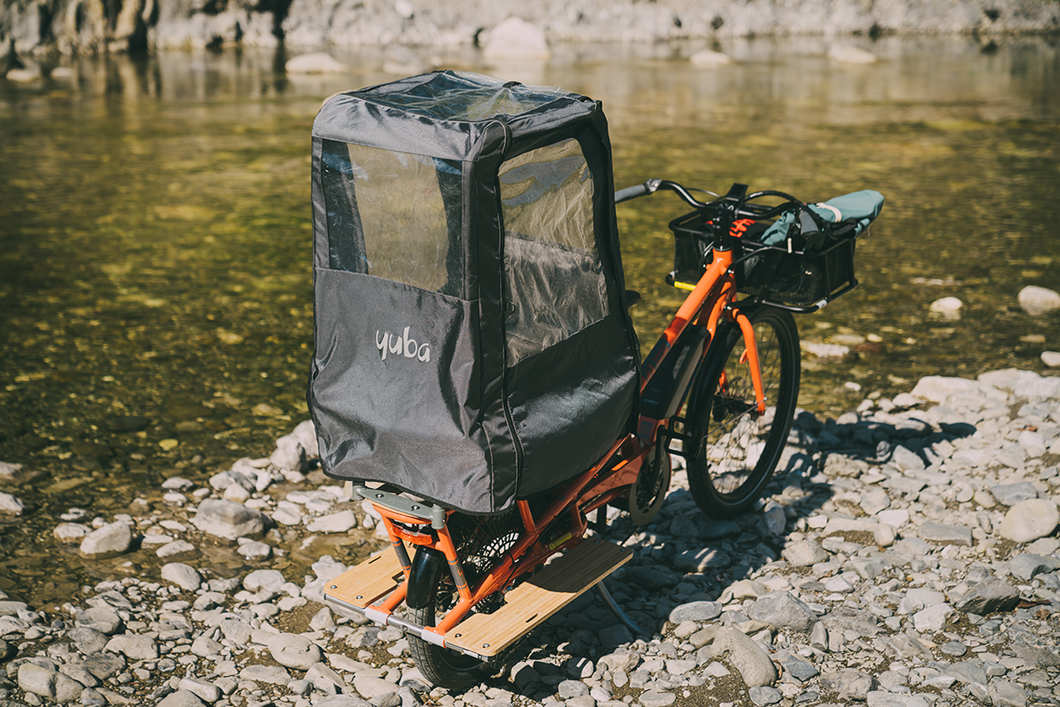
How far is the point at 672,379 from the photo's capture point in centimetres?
381

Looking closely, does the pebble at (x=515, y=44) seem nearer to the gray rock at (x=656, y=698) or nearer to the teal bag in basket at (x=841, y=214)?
the teal bag in basket at (x=841, y=214)

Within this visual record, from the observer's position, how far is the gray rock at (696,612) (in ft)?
12.0

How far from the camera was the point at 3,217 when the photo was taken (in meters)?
9.12

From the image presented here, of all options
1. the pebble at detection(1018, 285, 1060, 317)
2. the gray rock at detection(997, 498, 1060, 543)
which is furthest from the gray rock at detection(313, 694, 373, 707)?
the pebble at detection(1018, 285, 1060, 317)

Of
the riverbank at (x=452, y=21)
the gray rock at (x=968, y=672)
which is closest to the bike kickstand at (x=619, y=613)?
the gray rock at (x=968, y=672)

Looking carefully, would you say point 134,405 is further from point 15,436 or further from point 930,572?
point 930,572

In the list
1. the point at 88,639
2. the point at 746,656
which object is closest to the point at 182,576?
the point at 88,639

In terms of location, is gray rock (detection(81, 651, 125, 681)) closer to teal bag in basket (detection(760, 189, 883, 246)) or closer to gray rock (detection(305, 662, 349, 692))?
gray rock (detection(305, 662, 349, 692))

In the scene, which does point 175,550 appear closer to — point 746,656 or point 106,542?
point 106,542

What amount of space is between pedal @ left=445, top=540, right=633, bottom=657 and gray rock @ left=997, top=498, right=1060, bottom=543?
1.76 meters

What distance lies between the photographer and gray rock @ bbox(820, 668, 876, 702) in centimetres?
322

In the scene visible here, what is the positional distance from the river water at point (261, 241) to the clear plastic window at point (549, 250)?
231cm

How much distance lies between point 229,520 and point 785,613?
2.47 metres

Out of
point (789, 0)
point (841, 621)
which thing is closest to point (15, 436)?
point (841, 621)
